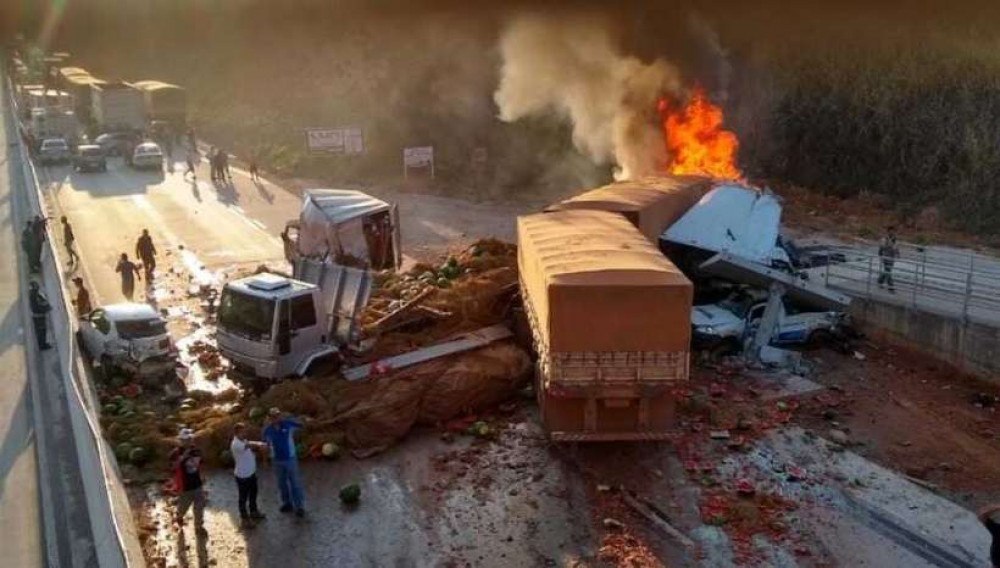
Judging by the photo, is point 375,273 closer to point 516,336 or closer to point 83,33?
point 516,336

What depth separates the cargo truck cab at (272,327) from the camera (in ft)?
48.9

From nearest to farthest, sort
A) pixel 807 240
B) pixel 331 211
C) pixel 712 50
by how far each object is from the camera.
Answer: pixel 331 211 < pixel 807 240 < pixel 712 50

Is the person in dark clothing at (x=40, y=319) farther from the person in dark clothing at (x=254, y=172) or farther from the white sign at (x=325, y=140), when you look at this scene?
the white sign at (x=325, y=140)

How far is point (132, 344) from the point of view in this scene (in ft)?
51.2

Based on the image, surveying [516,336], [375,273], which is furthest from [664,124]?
[516,336]

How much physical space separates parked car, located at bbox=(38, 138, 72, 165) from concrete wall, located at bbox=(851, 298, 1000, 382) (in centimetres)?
3626

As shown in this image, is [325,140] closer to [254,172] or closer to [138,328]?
[254,172]

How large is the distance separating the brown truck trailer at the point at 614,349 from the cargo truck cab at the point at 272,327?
4.52 metres

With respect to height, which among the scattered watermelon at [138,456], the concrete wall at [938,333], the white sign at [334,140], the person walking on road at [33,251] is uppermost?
the white sign at [334,140]

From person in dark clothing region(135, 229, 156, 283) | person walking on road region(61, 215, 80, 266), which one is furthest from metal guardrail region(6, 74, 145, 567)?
person walking on road region(61, 215, 80, 266)

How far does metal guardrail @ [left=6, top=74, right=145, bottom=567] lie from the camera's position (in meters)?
9.03

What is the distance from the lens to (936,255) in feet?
73.8

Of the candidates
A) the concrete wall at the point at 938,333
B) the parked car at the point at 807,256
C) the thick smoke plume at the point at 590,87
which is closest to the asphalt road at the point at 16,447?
the parked car at the point at 807,256

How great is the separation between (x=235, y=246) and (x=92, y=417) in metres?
14.5
